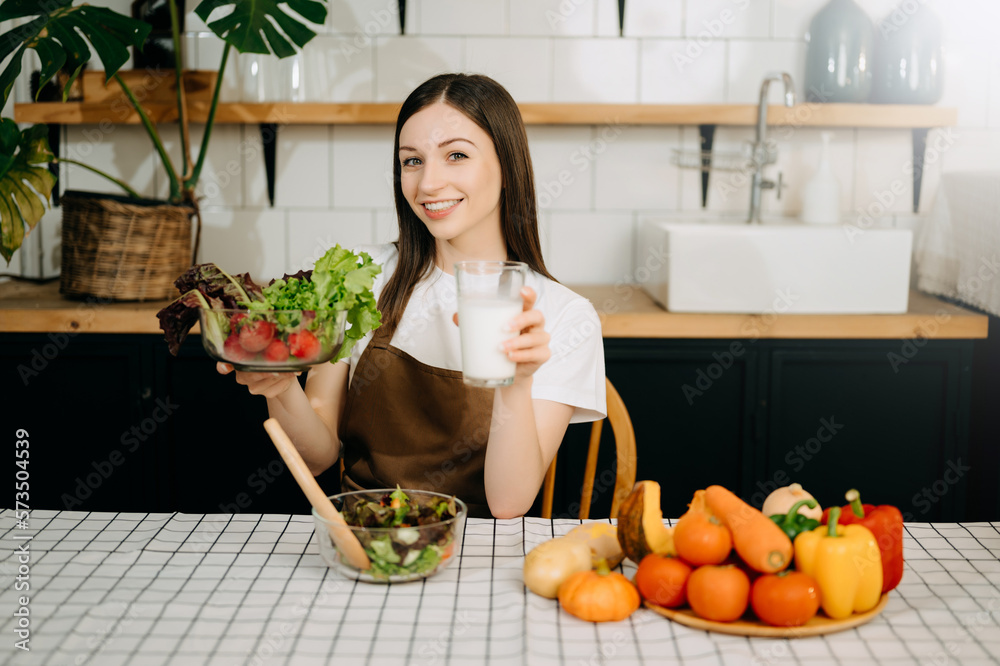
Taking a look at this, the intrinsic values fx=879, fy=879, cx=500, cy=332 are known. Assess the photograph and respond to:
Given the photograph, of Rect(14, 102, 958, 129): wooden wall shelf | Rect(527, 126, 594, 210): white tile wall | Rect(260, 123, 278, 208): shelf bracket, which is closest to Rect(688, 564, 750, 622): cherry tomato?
Rect(14, 102, 958, 129): wooden wall shelf

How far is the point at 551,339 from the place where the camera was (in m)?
1.50

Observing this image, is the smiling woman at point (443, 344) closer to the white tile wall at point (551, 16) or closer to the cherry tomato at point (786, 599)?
the cherry tomato at point (786, 599)

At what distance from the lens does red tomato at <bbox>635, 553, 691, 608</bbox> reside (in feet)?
2.82

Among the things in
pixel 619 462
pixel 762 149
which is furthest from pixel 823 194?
pixel 619 462

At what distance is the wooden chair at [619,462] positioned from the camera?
1.46 metres

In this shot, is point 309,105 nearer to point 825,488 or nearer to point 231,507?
point 231,507

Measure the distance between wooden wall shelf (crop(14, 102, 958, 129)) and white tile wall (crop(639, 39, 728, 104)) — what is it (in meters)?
0.16

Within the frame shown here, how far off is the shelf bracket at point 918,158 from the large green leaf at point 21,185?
2206 mm

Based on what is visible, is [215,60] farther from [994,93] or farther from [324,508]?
[994,93]

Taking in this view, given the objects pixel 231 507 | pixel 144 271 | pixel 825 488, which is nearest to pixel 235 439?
pixel 231 507

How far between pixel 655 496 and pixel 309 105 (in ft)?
5.58

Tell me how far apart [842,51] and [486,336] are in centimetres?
179

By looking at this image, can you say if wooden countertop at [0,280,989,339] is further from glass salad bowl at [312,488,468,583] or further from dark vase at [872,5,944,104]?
glass salad bowl at [312,488,468,583]

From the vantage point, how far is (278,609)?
88 cm
